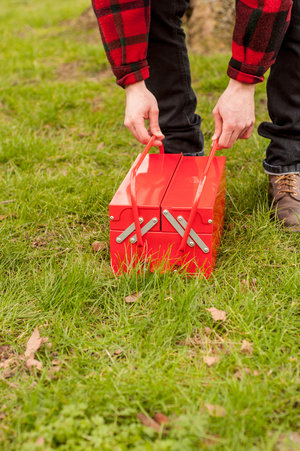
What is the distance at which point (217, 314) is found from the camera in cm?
171

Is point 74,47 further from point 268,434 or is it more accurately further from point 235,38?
point 268,434

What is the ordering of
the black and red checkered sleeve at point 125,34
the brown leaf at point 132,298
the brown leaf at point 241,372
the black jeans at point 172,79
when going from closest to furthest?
the brown leaf at point 241,372 < the brown leaf at point 132,298 < the black and red checkered sleeve at point 125,34 < the black jeans at point 172,79

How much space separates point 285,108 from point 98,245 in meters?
1.01

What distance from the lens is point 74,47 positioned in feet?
16.3

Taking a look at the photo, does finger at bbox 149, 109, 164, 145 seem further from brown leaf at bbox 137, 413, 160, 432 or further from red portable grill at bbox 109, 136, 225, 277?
brown leaf at bbox 137, 413, 160, 432

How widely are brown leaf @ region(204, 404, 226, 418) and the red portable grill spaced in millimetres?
595

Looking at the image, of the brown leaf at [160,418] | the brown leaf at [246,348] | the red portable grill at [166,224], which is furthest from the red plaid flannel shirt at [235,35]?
the brown leaf at [160,418]

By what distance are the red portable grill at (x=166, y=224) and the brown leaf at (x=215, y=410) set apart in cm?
59

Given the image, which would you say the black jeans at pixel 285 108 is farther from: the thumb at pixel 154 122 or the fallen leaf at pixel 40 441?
the fallen leaf at pixel 40 441

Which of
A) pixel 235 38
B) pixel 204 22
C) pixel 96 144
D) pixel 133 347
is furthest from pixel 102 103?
pixel 133 347

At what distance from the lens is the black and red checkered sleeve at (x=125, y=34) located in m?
1.94

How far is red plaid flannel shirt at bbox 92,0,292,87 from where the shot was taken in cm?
178

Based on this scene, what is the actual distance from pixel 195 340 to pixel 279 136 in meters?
1.08

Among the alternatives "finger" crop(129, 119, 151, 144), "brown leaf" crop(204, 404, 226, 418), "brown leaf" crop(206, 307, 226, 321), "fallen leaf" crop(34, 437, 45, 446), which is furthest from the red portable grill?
"fallen leaf" crop(34, 437, 45, 446)
